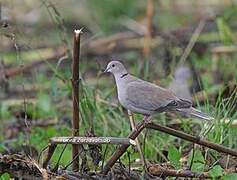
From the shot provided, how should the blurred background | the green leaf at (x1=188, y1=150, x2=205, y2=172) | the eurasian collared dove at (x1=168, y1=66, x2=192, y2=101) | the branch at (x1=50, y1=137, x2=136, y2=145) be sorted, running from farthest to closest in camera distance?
the eurasian collared dove at (x1=168, y1=66, x2=192, y2=101) < the blurred background < the green leaf at (x1=188, y1=150, x2=205, y2=172) < the branch at (x1=50, y1=137, x2=136, y2=145)

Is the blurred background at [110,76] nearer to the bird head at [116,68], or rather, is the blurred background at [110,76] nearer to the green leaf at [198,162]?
the green leaf at [198,162]

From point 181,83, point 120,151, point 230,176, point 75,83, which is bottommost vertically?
point 230,176

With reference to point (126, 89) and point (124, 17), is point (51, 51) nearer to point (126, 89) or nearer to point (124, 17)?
point (124, 17)

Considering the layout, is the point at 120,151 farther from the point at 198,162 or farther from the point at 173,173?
the point at 198,162

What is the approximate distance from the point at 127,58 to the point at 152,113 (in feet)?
14.0

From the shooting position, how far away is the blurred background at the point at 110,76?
4090 mm

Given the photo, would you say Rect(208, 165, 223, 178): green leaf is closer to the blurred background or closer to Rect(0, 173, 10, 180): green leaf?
the blurred background

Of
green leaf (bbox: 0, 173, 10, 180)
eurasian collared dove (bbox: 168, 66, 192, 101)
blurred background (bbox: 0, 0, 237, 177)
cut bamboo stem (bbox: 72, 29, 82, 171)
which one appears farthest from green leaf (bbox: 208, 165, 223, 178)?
eurasian collared dove (bbox: 168, 66, 192, 101)

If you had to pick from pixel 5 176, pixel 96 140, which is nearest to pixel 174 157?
pixel 96 140

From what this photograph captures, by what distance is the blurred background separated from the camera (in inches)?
161

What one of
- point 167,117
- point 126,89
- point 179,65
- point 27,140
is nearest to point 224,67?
point 179,65

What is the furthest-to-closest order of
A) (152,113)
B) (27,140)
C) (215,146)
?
1. (27,140)
2. (152,113)
3. (215,146)

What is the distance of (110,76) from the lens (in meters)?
6.59

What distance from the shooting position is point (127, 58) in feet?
25.1
